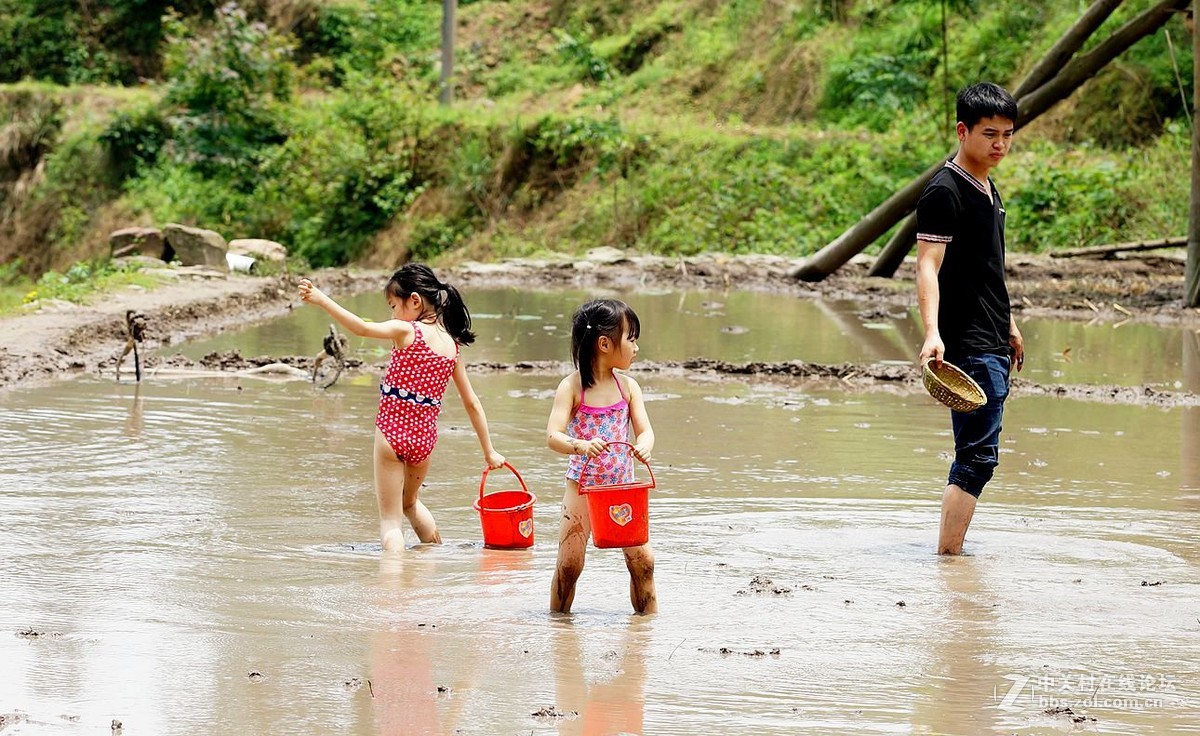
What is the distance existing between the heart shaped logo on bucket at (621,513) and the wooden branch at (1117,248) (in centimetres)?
1401

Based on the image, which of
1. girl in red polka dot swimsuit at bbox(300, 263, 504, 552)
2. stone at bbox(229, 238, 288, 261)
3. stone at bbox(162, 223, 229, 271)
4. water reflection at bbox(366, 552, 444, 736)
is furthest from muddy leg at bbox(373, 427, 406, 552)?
stone at bbox(229, 238, 288, 261)

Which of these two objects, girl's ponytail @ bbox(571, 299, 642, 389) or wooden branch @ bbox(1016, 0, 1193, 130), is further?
wooden branch @ bbox(1016, 0, 1193, 130)

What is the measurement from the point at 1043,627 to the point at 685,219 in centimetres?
1909

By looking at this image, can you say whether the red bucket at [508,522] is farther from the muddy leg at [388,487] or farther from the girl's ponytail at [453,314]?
the girl's ponytail at [453,314]

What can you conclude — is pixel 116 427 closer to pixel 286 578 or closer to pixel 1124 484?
pixel 286 578

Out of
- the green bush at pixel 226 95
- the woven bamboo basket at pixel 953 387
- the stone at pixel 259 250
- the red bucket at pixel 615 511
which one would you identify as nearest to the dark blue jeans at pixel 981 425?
the woven bamboo basket at pixel 953 387

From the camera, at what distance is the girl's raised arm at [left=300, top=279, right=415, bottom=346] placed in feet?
18.7

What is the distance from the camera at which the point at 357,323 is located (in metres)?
5.86

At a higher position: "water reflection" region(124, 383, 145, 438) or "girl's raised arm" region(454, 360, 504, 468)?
"girl's raised arm" region(454, 360, 504, 468)

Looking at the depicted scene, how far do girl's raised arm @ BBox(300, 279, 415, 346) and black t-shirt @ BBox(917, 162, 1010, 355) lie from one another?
2.08 m

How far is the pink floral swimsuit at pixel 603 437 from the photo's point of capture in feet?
16.3

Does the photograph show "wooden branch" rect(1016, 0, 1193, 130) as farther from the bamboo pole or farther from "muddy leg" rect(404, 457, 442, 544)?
the bamboo pole

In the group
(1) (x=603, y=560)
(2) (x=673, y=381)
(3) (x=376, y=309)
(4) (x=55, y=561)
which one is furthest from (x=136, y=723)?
(3) (x=376, y=309)

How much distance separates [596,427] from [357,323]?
133 centimetres
